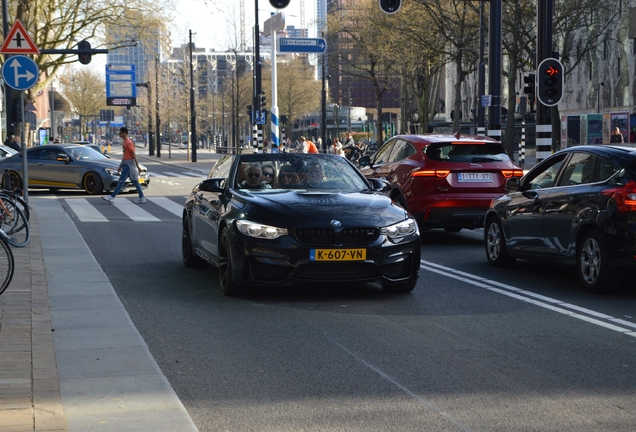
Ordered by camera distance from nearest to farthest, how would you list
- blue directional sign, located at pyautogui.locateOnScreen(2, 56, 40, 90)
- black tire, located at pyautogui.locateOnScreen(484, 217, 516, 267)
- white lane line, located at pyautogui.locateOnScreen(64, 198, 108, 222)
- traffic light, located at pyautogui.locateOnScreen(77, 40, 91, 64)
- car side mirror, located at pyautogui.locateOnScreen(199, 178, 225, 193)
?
car side mirror, located at pyautogui.locateOnScreen(199, 178, 225, 193), black tire, located at pyautogui.locateOnScreen(484, 217, 516, 267), blue directional sign, located at pyautogui.locateOnScreen(2, 56, 40, 90), white lane line, located at pyautogui.locateOnScreen(64, 198, 108, 222), traffic light, located at pyautogui.locateOnScreen(77, 40, 91, 64)

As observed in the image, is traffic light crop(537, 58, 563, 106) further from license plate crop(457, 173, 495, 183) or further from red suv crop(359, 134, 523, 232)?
license plate crop(457, 173, 495, 183)

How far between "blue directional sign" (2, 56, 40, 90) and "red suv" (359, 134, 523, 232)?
629 cm

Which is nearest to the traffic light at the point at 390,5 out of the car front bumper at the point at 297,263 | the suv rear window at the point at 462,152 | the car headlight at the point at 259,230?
the suv rear window at the point at 462,152

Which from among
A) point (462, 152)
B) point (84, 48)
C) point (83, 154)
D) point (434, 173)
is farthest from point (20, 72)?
point (84, 48)

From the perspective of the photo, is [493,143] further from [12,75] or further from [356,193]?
[12,75]

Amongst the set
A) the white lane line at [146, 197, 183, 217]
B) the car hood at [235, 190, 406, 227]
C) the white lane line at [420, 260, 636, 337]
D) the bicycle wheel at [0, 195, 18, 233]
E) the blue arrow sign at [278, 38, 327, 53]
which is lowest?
the white lane line at [146, 197, 183, 217]

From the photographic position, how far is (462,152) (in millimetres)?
14672

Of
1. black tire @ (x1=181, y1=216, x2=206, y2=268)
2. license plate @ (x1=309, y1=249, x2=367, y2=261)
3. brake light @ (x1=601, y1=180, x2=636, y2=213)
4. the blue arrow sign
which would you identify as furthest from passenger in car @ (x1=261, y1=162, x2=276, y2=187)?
the blue arrow sign

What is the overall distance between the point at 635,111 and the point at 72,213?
46010 millimetres

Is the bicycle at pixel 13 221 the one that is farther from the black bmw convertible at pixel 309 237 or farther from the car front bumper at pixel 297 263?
the car front bumper at pixel 297 263

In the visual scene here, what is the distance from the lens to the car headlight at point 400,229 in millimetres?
9108

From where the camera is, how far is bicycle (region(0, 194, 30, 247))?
14.1 metres

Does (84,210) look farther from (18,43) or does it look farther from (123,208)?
(18,43)

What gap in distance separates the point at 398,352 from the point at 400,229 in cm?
244
